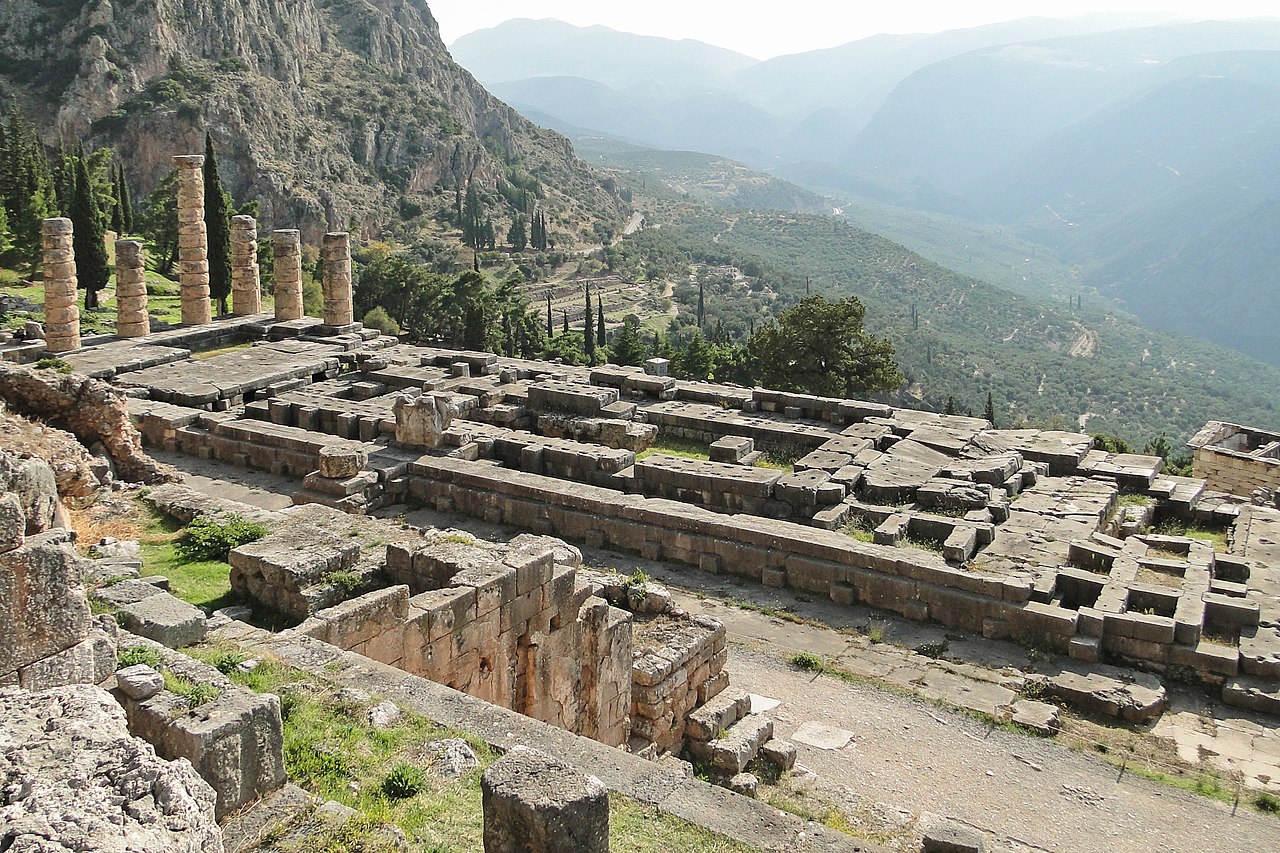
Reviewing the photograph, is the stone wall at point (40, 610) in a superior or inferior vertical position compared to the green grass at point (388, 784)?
superior

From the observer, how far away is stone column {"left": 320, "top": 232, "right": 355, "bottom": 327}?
31750mm

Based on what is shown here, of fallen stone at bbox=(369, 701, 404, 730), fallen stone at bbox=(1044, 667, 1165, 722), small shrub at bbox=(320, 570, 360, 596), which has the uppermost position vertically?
fallen stone at bbox=(369, 701, 404, 730)

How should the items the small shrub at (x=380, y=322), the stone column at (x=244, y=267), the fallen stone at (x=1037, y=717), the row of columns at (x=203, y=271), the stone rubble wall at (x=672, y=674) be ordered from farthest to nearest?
the small shrub at (x=380, y=322) → the stone column at (x=244, y=267) → the row of columns at (x=203, y=271) → the fallen stone at (x=1037, y=717) → the stone rubble wall at (x=672, y=674)

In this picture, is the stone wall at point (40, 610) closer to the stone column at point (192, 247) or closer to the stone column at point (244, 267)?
the stone column at point (192, 247)

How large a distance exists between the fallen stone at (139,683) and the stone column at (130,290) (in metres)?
25.1

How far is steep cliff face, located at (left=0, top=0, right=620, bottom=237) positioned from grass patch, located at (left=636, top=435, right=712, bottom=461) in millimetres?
78445

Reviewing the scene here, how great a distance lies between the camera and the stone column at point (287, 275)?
3191 cm

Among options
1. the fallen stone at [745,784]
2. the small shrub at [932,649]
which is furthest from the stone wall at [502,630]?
the small shrub at [932,649]

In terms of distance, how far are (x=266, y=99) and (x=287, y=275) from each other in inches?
3029

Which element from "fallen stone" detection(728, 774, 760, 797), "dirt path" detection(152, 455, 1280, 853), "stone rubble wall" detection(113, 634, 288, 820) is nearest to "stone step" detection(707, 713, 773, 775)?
"fallen stone" detection(728, 774, 760, 797)

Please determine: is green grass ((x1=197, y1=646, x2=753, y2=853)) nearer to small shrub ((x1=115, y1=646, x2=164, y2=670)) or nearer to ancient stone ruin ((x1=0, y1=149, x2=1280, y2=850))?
ancient stone ruin ((x1=0, y1=149, x2=1280, y2=850))

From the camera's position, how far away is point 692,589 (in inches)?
604

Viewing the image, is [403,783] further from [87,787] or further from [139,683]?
[87,787]

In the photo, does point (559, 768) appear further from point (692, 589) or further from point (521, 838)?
point (692, 589)
